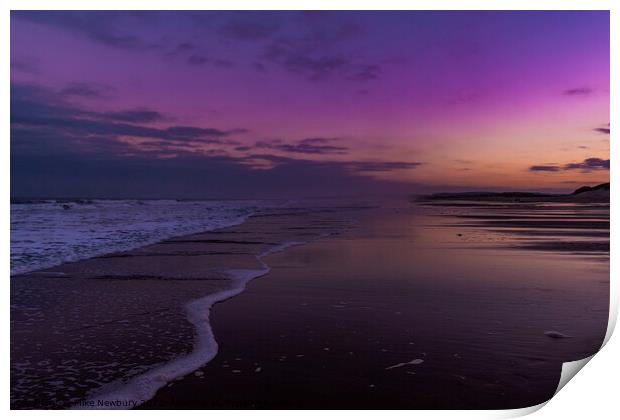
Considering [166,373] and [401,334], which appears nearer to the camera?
[166,373]

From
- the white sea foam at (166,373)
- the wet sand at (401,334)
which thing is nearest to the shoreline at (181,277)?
the white sea foam at (166,373)

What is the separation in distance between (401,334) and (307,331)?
915 millimetres

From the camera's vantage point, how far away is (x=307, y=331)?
503 centimetres

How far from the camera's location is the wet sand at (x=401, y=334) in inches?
150

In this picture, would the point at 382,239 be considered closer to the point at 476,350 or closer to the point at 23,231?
the point at 476,350

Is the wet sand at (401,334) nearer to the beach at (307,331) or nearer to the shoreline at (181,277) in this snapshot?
the beach at (307,331)

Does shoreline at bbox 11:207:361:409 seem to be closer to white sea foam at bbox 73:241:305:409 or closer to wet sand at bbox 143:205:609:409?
white sea foam at bbox 73:241:305:409

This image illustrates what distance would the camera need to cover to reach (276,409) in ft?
12.3

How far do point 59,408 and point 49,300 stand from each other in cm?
304

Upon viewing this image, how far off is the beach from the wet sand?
16 mm

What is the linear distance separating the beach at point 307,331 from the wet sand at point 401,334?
0.05ft

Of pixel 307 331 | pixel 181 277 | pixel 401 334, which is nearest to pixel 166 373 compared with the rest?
pixel 307 331

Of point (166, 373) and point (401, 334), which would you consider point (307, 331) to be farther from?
Answer: point (166, 373)

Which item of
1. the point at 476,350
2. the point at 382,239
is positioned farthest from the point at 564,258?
the point at 476,350
